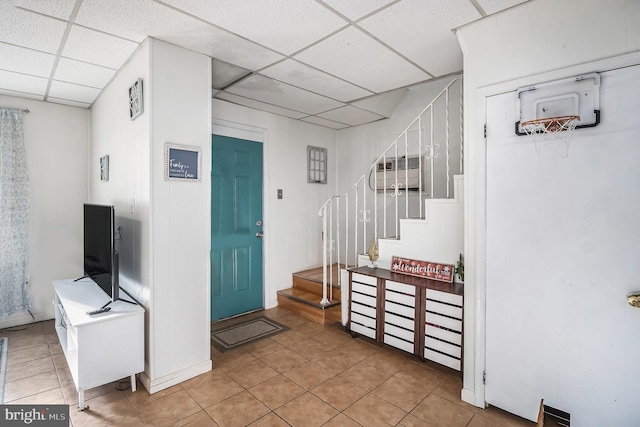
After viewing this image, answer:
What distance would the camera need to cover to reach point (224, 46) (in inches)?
95.8

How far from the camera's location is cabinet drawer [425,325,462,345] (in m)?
2.55

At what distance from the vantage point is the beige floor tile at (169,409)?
6.82ft

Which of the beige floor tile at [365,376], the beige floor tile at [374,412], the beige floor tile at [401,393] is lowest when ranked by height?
the beige floor tile at [374,412]

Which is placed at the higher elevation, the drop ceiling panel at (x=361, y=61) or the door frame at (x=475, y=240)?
the drop ceiling panel at (x=361, y=61)

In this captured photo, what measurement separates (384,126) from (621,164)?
3009 mm

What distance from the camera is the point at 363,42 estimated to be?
2.37m

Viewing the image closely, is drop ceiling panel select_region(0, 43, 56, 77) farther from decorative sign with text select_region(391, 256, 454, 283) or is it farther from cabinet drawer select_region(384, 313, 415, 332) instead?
cabinet drawer select_region(384, 313, 415, 332)

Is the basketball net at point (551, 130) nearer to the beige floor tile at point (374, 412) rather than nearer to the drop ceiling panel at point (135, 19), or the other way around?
the beige floor tile at point (374, 412)

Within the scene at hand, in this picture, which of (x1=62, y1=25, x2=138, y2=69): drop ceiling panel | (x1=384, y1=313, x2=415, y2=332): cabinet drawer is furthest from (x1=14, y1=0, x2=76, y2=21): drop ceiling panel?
(x1=384, y1=313, x2=415, y2=332): cabinet drawer

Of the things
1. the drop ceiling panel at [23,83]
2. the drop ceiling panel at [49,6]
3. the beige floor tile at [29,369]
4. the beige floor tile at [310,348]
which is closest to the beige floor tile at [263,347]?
the beige floor tile at [310,348]

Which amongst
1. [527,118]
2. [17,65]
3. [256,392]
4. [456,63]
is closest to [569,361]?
[527,118]

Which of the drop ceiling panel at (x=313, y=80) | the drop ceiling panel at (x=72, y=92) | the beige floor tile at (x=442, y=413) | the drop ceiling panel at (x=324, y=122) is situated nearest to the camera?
the beige floor tile at (x=442, y=413)

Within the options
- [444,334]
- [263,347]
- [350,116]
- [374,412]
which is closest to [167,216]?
[263,347]

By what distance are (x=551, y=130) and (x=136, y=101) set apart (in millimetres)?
2933
